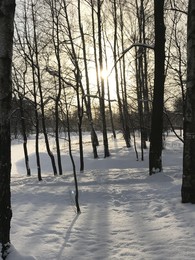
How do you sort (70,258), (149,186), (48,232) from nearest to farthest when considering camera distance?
(70,258), (48,232), (149,186)

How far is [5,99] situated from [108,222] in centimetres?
306

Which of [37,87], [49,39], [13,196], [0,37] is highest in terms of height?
[49,39]

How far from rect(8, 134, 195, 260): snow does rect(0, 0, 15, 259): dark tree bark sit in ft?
2.09

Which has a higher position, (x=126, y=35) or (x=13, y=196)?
(x=126, y=35)

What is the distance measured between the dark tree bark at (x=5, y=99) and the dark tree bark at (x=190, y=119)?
130 inches

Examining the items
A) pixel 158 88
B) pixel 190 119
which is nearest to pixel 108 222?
pixel 190 119

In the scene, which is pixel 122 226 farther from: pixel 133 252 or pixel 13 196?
pixel 13 196

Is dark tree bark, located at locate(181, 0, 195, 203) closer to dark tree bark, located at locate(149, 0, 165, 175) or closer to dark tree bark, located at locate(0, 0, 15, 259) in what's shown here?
dark tree bark, located at locate(0, 0, 15, 259)

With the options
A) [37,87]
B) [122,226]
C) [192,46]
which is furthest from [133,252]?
[37,87]

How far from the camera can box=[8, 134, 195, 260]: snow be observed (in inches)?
184

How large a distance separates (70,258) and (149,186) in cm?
497

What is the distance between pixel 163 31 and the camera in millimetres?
10742

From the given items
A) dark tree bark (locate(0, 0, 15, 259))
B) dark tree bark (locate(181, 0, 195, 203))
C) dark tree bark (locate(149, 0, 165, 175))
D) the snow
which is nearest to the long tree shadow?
the snow

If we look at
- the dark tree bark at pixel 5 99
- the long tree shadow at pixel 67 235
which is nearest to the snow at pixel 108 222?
the long tree shadow at pixel 67 235
